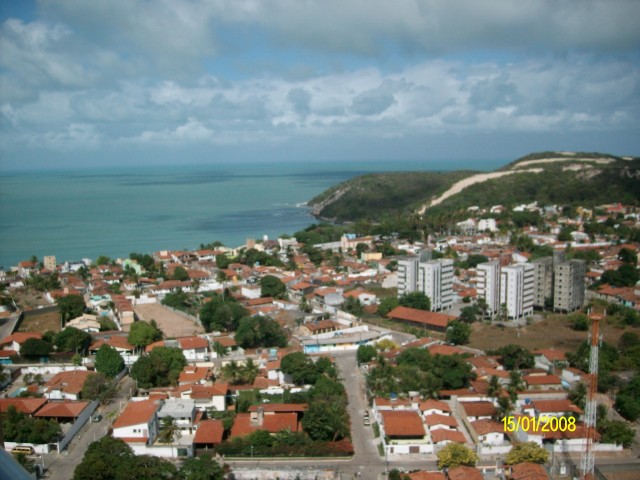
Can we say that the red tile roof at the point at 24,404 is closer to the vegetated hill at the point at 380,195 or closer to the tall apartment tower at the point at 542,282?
the tall apartment tower at the point at 542,282

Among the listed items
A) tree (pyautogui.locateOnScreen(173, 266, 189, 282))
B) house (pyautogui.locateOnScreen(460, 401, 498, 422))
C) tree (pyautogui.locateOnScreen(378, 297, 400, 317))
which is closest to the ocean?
tree (pyautogui.locateOnScreen(173, 266, 189, 282))

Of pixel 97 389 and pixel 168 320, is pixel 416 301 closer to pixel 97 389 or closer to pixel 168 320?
pixel 168 320

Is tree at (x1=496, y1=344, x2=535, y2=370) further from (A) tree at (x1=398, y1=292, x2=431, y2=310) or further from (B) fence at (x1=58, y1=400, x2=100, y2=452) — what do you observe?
(B) fence at (x1=58, y1=400, x2=100, y2=452)

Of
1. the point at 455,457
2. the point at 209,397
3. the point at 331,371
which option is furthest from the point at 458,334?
the point at 209,397

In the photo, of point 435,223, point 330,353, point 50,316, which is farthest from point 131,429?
point 435,223

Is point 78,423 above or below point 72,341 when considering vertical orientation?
below

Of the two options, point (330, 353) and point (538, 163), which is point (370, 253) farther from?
point (538, 163)
